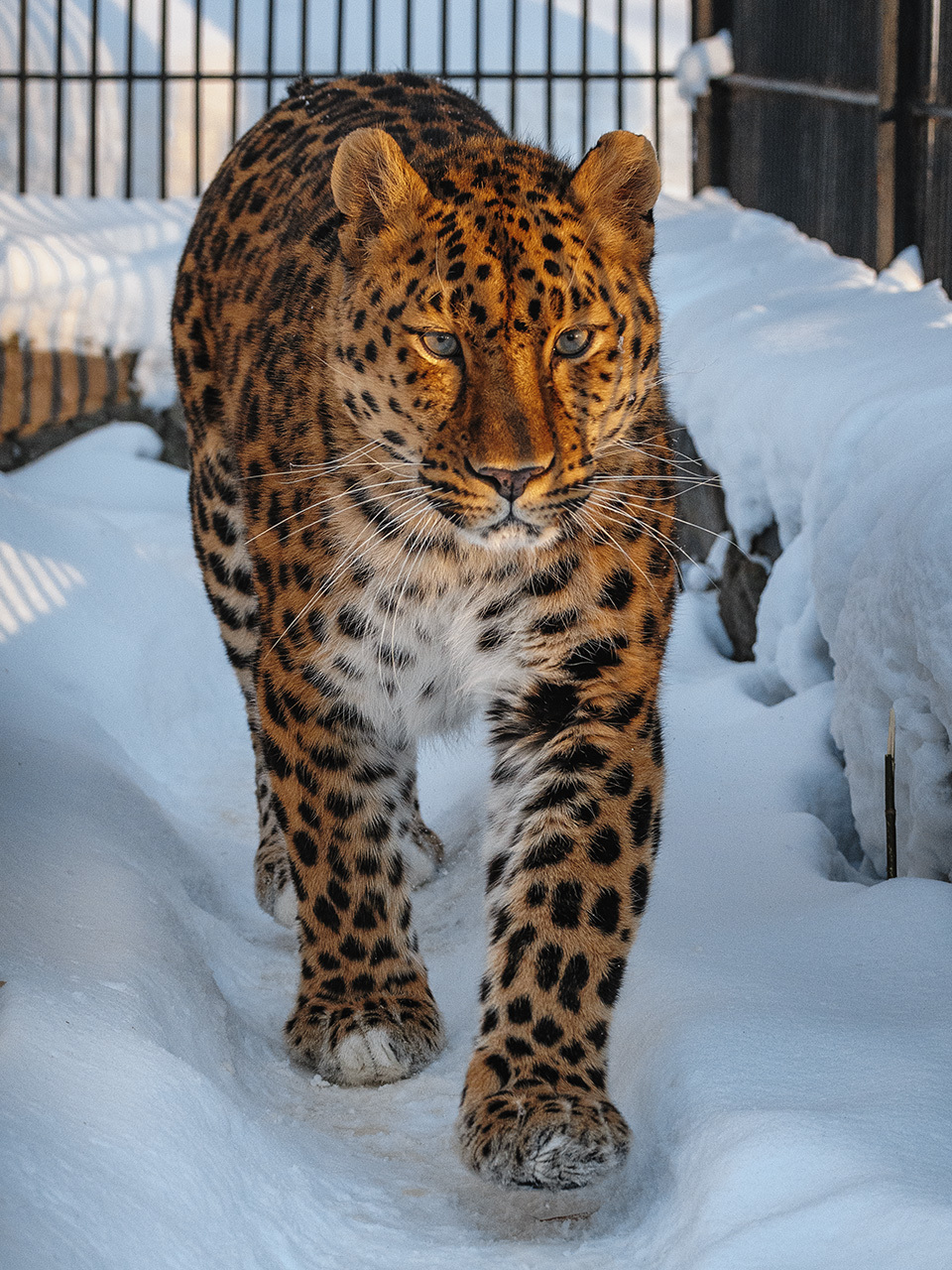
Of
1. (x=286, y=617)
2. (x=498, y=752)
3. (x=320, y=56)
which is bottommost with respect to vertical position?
(x=498, y=752)

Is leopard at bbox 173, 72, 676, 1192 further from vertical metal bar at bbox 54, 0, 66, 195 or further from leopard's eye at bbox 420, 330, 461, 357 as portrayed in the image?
vertical metal bar at bbox 54, 0, 66, 195

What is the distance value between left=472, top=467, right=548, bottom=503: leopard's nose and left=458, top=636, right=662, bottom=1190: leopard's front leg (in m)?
0.42

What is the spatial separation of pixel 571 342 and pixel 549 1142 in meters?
1.40

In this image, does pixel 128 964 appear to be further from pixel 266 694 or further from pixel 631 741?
pixel 631 741

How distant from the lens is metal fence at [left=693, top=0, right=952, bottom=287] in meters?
6.52

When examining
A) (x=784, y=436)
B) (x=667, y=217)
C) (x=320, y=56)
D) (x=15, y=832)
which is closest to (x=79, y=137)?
(x=320, y=56)

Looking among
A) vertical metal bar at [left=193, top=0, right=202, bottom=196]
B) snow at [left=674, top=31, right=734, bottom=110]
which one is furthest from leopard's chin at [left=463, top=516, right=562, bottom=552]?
vertical metal bar at [left=193, top=0, right=202, bottom=196]

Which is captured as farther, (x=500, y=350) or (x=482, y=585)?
(x=482, y=585)

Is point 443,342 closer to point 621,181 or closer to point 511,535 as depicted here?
point 511,535

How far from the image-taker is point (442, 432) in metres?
3.09

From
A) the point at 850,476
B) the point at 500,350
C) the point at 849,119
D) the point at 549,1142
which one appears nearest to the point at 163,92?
the point at 849,119

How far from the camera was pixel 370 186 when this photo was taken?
3242 millimetres

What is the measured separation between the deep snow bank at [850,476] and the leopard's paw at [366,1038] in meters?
1.21

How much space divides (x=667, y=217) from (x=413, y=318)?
698 cm
